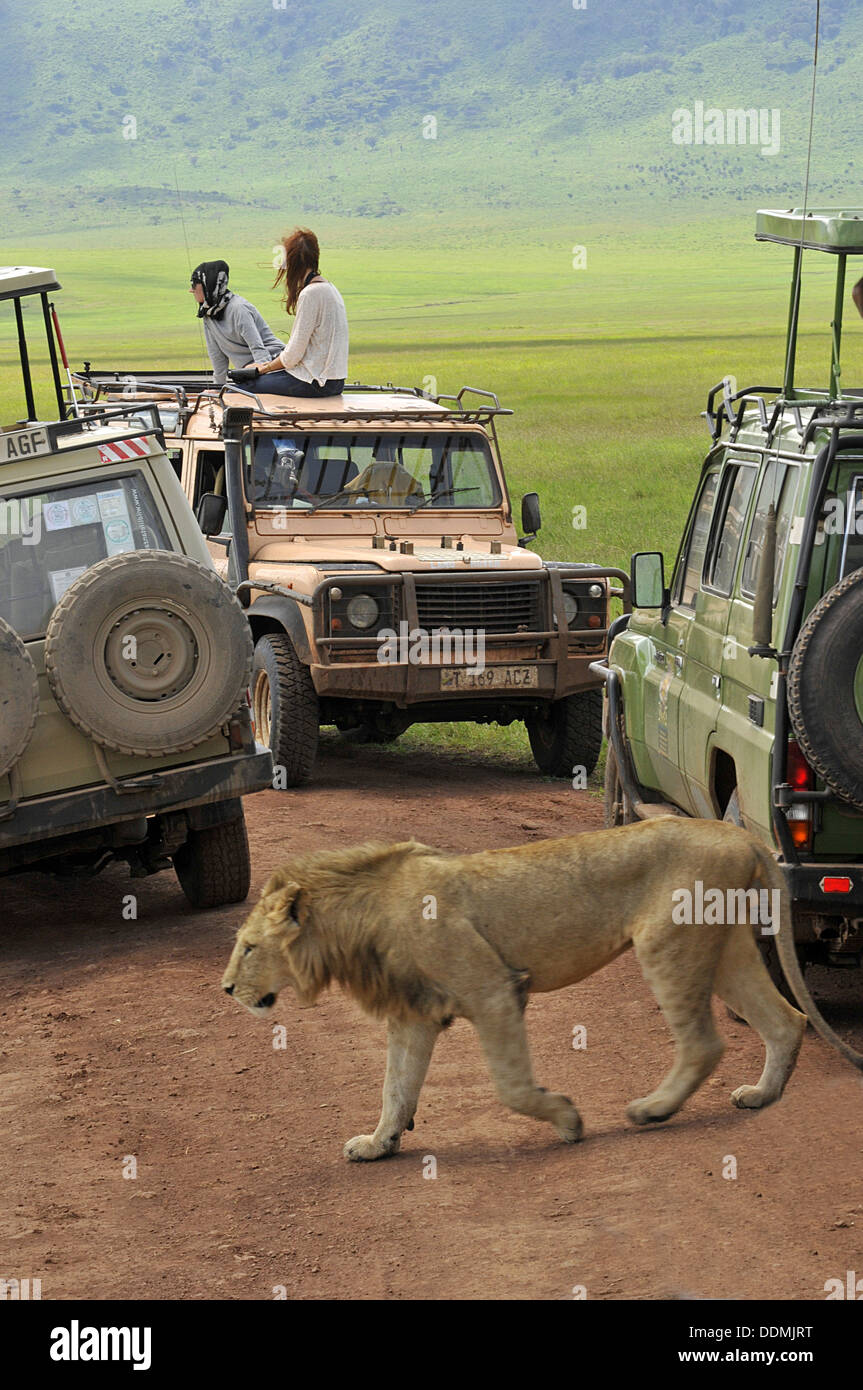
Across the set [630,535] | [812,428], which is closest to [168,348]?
[630,535]

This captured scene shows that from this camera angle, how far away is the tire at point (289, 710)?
33.6 feet

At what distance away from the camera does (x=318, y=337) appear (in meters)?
11.6

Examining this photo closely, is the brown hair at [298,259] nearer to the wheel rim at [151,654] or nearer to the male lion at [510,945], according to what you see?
the wheel rim at [151,654]

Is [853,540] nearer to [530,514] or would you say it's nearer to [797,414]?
[797,414]

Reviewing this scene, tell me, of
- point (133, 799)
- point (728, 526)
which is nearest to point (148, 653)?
point (133, 799)

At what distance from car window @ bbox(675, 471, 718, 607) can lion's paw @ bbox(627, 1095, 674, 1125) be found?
245cm

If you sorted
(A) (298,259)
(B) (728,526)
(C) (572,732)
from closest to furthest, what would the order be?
(B) (728,526)
(C) (572,732)
(A) (298,259)

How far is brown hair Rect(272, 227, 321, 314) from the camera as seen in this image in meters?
11.8

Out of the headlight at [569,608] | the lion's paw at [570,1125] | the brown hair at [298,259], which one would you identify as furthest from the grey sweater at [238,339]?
the lion's paw at [570,1125]

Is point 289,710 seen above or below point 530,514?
below

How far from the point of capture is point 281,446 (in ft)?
36.4

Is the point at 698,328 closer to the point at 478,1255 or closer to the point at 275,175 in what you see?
the point at 478,1255

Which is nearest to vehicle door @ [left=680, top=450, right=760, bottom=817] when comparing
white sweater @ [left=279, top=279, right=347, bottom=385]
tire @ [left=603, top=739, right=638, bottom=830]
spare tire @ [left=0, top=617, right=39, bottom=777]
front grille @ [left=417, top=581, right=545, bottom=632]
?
tire @ [left=603, top=739, right=638, bottom=830]

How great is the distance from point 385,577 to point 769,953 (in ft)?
14.9
